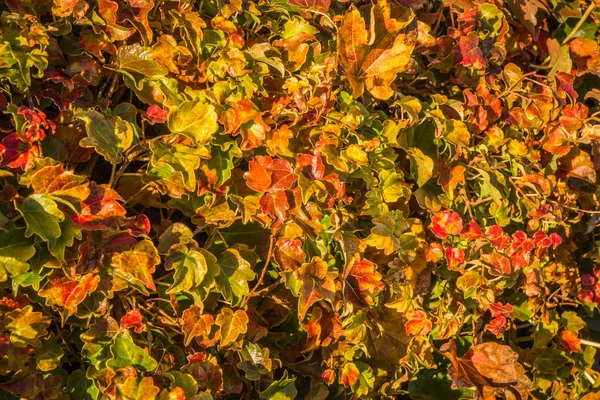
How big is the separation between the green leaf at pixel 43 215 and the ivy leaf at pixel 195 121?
0.32 metres

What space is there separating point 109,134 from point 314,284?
56cm

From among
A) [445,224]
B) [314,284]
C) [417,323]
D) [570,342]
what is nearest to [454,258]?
[445,224]

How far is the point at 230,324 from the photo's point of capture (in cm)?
167

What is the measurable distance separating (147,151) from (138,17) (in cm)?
30

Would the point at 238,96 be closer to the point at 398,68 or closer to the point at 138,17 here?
the point at 138,17

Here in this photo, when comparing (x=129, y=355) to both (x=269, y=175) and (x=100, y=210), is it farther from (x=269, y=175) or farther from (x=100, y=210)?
(x=269, y=175)

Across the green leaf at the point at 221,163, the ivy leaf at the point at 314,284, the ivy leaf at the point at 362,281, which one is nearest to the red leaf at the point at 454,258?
the ivy leaf at the point at 362,281

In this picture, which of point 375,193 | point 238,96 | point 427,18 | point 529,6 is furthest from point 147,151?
point 529,6

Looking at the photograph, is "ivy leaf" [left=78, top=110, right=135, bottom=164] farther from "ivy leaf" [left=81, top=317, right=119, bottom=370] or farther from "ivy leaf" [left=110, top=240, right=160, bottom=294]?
"ivy leaf" [left=81, top=317, right=119, bottom=370]

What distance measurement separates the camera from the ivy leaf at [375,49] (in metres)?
1.75

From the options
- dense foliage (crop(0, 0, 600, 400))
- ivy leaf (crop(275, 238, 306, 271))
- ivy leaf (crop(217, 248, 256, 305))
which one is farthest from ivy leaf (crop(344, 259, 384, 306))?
ivy leaf (crop(217, 248, 256, 305))

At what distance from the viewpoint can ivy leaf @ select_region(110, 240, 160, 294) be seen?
156cm

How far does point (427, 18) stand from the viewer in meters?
2.23

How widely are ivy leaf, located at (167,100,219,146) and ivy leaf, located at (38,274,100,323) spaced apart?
363mm
